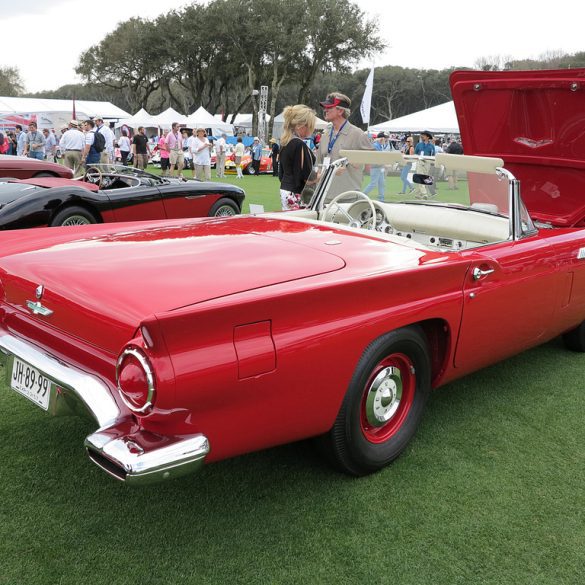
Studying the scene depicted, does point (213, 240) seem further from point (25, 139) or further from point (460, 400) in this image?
point (25, 139)

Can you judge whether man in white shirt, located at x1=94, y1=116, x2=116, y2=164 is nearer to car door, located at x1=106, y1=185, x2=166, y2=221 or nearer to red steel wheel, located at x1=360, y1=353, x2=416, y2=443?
car door, located at x1=106, y1=185, x2=166, y2=221

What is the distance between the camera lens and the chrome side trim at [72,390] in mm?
2037

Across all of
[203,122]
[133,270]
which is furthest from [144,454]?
[203,122]

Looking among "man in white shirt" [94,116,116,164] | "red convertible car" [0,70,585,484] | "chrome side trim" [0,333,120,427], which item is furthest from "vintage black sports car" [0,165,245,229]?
"man in white shirt" [94,116,116,164]

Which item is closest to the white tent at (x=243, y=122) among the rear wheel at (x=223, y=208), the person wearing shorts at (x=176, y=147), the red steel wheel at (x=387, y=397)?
the person wearing shorts at (x=176, y=147)

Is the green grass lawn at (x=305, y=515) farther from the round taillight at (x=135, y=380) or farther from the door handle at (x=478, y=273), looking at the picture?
the door handle at (x=478, y=273)

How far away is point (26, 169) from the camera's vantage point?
877 centimetres

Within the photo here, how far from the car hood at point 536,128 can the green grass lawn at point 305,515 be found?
184cm

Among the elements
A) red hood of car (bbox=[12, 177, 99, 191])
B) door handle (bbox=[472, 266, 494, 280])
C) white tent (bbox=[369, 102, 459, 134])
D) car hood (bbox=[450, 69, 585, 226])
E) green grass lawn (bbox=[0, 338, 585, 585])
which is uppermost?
white tent (bbox=[369, 102, 459, 134])

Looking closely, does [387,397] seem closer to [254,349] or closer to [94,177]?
[254,349]

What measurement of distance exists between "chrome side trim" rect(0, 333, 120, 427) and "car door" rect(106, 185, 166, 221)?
4.99m

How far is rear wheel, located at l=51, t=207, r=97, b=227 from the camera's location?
6605 millimetres

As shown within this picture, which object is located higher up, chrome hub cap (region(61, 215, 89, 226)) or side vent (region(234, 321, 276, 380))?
side vent (region(234, 321, 276, 380))

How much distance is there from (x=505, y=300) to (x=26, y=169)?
7672 mm
